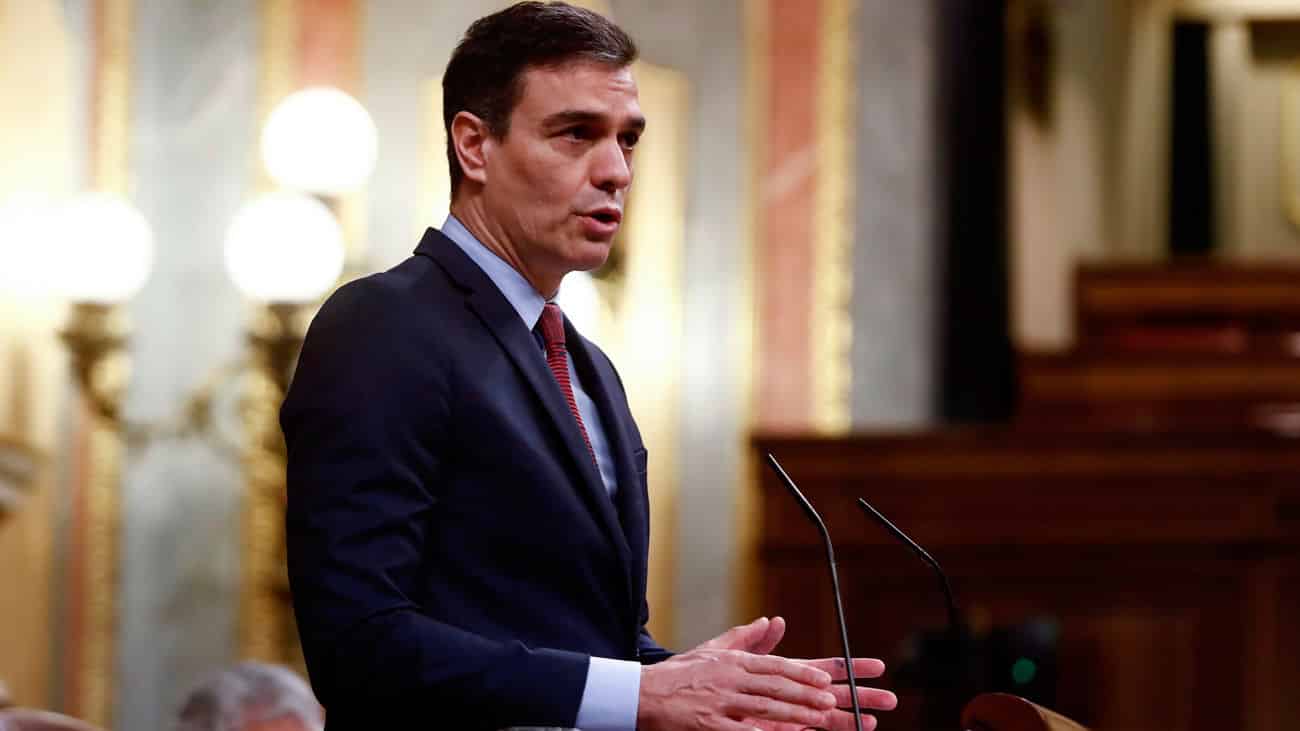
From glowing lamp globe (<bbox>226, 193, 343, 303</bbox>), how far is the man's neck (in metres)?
2.81

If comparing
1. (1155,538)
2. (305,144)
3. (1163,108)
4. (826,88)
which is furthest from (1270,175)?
(305,144)

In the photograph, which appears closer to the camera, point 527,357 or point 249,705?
point 527,357

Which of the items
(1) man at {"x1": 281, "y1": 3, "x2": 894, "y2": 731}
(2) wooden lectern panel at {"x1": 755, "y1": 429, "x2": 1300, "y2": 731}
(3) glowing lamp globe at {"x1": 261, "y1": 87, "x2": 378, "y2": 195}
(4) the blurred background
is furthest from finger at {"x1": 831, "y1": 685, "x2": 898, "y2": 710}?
(3) glowing lamp globe at {"x1": 261, "y1": 87, "x2": 378, "y2": 195}

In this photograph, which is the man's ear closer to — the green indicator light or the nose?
the nose

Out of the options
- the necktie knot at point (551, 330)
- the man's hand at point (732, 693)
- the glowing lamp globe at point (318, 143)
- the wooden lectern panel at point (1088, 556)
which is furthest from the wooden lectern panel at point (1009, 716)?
the glowing lamp globe at point (318, 143)

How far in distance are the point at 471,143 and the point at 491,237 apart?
84 mm

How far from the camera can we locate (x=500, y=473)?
153 cm

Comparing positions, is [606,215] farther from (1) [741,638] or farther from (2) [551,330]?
(1) [741,638]

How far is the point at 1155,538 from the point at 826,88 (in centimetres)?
187

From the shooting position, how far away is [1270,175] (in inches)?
253

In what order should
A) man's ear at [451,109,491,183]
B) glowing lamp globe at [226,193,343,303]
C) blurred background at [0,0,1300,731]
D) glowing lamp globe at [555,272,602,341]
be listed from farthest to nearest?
glowing lamp globe at [555,272,602,341] < blurred background at [0,0,1300,731] < glowing lamp globe at [226,193,343,303] < man's ear at [451,109,491,183]

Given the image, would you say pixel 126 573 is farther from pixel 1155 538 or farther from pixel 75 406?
pixel 1155 538

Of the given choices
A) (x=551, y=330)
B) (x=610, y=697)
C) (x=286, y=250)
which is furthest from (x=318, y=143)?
(x=610, y=697)

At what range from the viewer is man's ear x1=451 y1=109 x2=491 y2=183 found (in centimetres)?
164
